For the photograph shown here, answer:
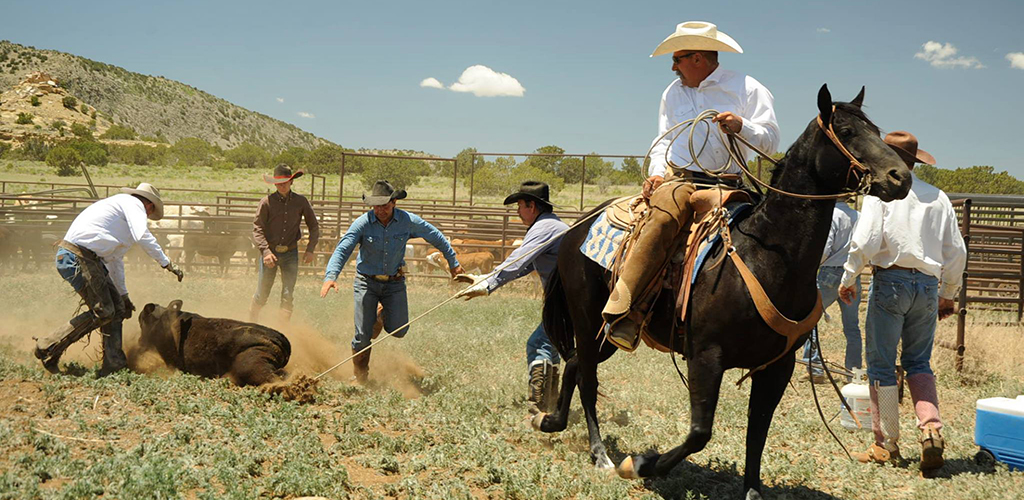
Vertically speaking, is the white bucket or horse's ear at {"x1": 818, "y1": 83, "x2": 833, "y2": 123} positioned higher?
horse's ear at {"x1": 818, "y1": 83, "x2": 833, "y2": 123}

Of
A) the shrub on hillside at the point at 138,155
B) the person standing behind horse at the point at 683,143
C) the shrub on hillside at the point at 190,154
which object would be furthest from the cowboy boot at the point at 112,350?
the shrub on hillside at the point at 190,154

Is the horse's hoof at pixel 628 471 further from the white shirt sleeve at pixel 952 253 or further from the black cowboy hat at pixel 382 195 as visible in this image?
the black cowboy hat at pixel 382 195

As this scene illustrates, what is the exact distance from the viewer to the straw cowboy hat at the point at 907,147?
189 inches

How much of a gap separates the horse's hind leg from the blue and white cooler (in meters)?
2.75

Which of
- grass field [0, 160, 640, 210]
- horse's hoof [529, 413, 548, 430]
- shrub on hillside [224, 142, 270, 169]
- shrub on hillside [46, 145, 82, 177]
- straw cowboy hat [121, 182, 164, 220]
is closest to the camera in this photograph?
horse's hoof [529, 413, 548, 430]

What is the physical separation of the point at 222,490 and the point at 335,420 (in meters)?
1.59

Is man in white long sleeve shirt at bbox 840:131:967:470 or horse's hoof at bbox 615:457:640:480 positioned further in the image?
man in white long sleeve shirt at bbox 840:131:967:470

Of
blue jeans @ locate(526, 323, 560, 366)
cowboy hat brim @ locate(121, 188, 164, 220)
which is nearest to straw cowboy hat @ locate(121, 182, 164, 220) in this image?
cowboy hat brim @ locate(121, 188, 164, 220)

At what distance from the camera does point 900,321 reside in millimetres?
4883

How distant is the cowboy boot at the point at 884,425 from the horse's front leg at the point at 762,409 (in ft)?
4.77

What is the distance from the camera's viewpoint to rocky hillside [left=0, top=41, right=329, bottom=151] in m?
93.8

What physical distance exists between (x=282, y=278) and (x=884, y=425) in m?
6.84

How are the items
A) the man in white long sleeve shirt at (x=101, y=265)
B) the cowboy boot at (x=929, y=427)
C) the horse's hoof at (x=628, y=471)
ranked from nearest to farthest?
the horse's hoof at (x=628, y=471) → the cowboy boot at (x=929, y=427) → the man in white long sleeve shirt at (x=101, y=265)

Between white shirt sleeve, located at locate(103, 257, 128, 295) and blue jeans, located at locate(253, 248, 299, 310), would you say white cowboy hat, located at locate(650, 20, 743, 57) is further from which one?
blue jeans, located at locate(253, 248, 299, 310)
